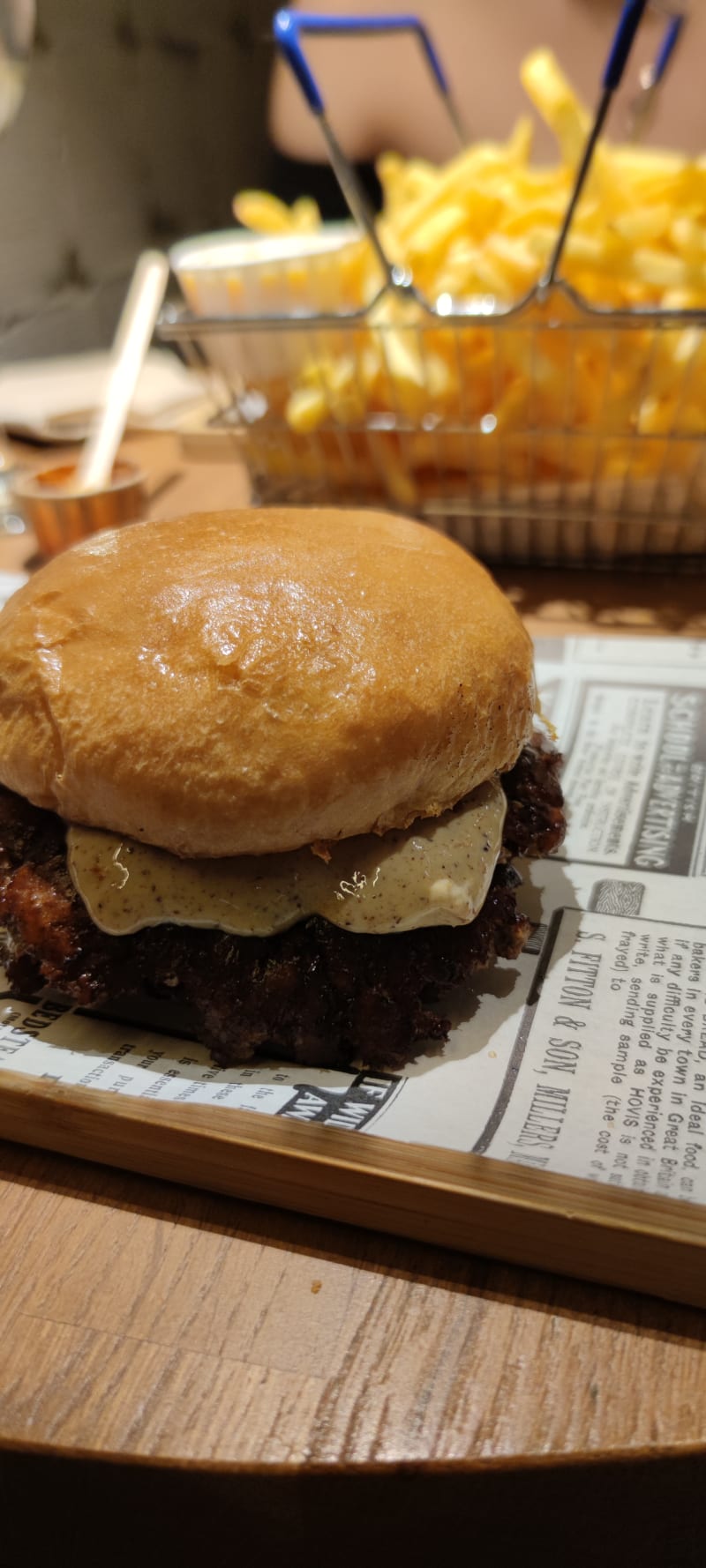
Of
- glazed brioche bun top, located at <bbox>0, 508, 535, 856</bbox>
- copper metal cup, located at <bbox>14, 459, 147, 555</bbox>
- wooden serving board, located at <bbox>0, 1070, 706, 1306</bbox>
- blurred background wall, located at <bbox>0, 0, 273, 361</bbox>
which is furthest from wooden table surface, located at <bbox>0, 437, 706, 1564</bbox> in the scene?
blurred background wall, located at <bbox>0, 0, 273, 361</bbox>

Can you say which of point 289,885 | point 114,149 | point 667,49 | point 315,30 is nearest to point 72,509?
point 315,30

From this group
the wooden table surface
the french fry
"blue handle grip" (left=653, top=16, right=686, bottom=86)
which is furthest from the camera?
"blue handle grip" (left=653, top=16, right=686, bottom=86)

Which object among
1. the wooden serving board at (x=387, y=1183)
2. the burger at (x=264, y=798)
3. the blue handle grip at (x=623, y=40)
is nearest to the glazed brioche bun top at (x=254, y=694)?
the burger at (x=264, y=798)

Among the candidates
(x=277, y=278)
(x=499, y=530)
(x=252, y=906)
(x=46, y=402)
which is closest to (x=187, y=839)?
(x=252, y=906)

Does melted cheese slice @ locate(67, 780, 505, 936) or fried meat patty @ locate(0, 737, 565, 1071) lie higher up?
melted cheese slice @ locate(67, 780, 505, 936)

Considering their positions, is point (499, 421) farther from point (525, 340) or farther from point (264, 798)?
point (264, 798)

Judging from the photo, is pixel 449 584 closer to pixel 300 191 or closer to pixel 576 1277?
pixel 576 1277

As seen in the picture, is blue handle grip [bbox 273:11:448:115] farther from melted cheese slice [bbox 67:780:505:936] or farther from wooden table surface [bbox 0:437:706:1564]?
wooden table surface [bbox 0:437:706:1564]
